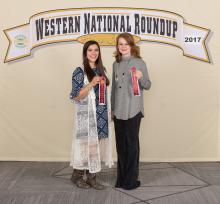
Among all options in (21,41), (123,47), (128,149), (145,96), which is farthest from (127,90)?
(21,41)

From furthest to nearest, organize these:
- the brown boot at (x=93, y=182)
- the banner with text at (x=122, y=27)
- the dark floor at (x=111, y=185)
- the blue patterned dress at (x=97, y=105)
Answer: the banner with text at (x=122, y=27) → the brown boot at (x=93, y=182) → the blue patterned dress at (x=97, y=105) → the dark floor at (x=111, y=185)

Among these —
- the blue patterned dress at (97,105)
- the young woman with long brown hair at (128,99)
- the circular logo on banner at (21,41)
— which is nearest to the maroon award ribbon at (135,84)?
the young woman with long brown hair at (128,99)

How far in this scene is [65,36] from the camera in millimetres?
4102

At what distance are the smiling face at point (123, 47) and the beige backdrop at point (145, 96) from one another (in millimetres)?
901

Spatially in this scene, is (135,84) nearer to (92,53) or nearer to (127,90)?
(127,90)

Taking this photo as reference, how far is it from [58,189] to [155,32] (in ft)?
6.03

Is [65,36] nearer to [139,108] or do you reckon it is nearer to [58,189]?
[139,108]

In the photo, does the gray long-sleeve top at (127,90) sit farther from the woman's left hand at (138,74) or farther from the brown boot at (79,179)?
the brown boot at (79,179)

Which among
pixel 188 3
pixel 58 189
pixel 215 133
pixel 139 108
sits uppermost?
pixel 188 3

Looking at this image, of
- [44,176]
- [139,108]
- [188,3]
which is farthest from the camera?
[188,3]

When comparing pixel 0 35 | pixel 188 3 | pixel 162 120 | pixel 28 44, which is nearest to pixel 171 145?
pixel 162 120

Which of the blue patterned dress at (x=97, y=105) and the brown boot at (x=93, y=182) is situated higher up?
the blue patterned dress at (x=97, y=105)

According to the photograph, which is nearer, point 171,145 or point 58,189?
point 58,189

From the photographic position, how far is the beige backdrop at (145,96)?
13.5ft
